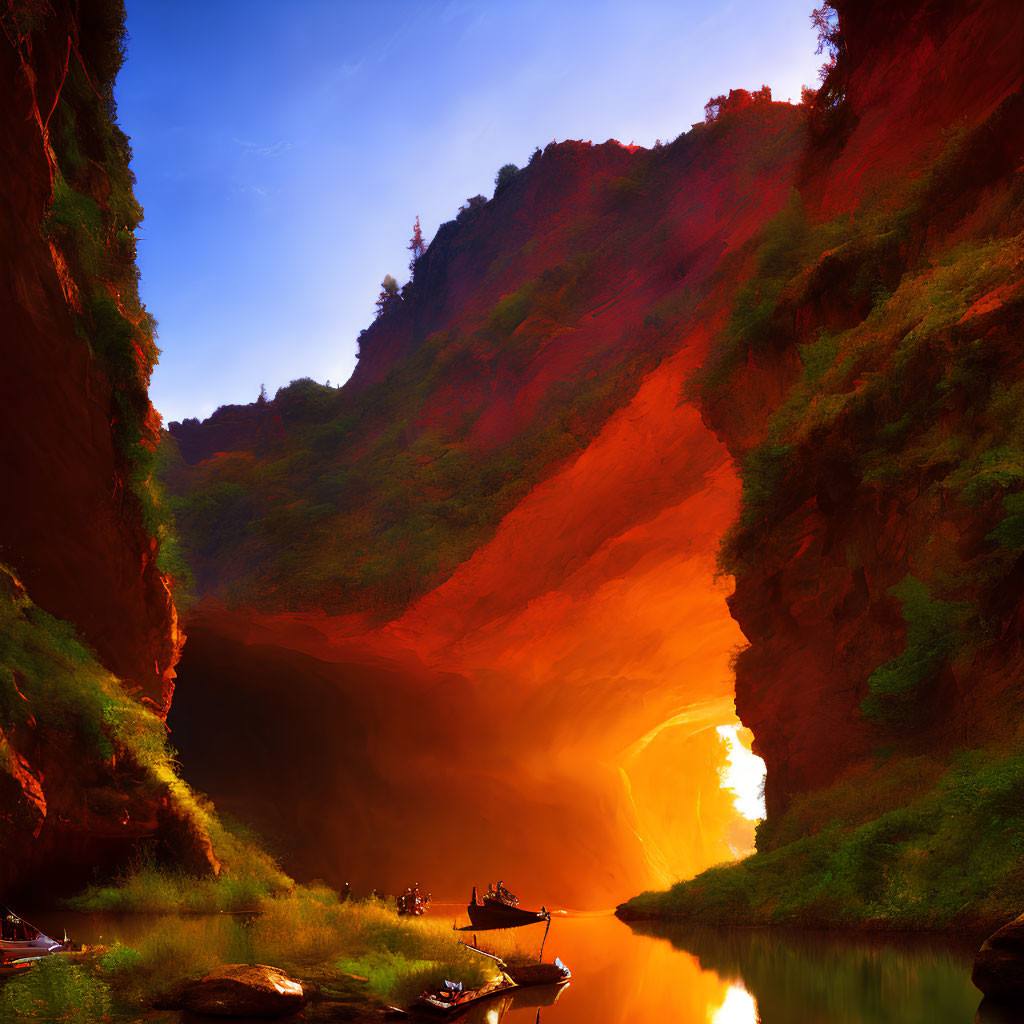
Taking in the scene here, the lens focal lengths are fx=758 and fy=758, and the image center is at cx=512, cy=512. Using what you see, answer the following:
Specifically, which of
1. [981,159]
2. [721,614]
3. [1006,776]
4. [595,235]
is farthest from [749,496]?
[595,235]

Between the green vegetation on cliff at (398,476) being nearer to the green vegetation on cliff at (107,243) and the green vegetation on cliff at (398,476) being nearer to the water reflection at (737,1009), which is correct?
the green vegetation on cliff at (107,243)

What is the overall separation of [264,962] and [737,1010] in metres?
5.21

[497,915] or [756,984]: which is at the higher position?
[497,915]

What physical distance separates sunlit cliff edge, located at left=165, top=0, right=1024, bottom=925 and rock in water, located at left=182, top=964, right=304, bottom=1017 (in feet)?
22.6

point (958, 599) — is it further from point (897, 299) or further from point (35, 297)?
point (35, 297)

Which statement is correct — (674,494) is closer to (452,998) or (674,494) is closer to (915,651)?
(915,651)

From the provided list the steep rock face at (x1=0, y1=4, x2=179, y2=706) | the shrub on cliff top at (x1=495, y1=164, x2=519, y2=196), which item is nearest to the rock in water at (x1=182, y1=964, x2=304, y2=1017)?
the steep rock face at (x1=0, y1=4, x2=179, y2=706)

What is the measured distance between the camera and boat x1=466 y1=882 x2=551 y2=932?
12008 millimetres

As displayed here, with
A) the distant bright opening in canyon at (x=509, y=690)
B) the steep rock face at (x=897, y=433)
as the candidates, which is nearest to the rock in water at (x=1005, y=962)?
the steep rock face at (x=897, y=433)

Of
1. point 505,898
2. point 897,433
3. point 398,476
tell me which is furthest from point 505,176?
point 505,898

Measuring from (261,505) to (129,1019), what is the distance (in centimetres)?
2540

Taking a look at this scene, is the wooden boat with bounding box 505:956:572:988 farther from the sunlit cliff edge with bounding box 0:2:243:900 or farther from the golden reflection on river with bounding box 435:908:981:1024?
the sunlit cliff edge with bounding box 0:2:243:900

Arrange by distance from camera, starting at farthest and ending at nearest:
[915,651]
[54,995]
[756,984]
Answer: [915,651]
[756,984]
[54,995]

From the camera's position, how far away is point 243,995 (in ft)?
23.1
